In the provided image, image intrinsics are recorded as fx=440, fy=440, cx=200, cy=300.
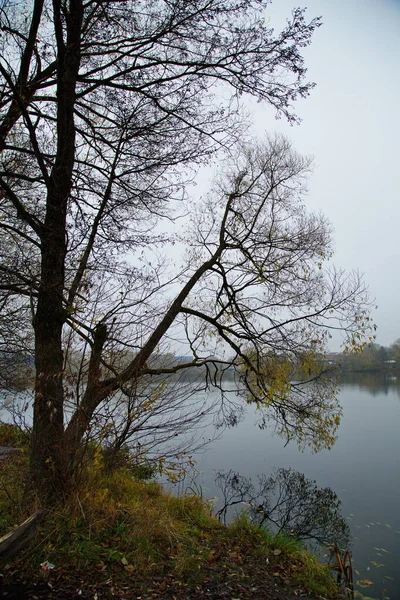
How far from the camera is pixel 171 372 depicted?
24.0ft

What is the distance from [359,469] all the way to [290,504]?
4358 millimetres

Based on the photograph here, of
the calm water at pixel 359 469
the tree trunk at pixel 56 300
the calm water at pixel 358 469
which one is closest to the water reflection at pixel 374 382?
the calm water at pixel 358 469

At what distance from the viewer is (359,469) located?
507 inches

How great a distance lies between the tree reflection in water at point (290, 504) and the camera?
321 inches

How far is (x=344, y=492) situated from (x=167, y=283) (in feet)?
25.1

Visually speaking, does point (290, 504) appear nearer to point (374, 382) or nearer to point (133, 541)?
point (133, 541)

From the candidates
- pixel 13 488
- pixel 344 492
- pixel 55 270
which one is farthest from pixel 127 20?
pixel 344 492

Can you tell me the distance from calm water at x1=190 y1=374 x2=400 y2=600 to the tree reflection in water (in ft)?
0.93

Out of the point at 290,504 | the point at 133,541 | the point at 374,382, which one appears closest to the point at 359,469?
the point at 290,504

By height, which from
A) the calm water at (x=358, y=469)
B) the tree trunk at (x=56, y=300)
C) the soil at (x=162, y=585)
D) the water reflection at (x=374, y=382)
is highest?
the tree trunk at (x=56, y=300)

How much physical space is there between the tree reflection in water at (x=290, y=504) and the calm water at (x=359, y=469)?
28cm

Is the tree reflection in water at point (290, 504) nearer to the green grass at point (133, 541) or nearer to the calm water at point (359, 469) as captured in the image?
the calm water at point (359, 469)

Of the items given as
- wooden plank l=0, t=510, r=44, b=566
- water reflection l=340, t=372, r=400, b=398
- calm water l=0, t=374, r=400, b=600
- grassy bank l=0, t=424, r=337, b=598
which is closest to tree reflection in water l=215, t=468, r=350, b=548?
calm water l=0, t=374, r=400, b=600

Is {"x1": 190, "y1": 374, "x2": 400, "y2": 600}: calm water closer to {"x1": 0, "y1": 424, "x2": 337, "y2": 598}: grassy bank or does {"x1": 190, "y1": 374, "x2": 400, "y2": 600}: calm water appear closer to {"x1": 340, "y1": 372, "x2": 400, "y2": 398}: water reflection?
{"x1": 0, "y1": 424, "x2": 337, "y2": 598}: grassy bank
